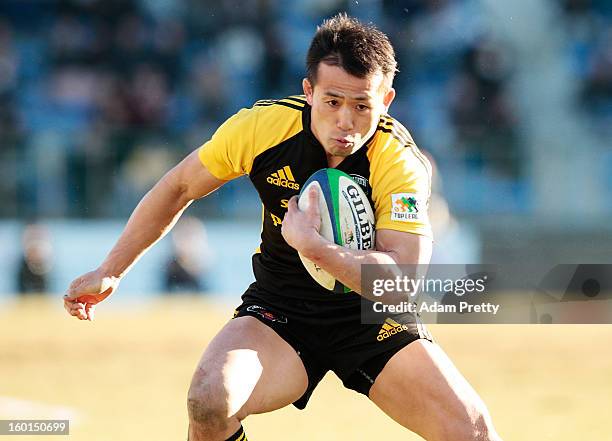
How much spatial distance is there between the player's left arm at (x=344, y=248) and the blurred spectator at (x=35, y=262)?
10.2m

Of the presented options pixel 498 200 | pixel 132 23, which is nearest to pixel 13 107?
pixel 132 23

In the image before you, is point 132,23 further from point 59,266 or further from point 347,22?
point 347,22

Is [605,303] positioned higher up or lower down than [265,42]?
lower down

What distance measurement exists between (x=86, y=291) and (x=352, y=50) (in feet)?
6.02

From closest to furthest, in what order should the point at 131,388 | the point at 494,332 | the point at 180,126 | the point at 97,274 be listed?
the point at 97,274
the point at 131,388
the point at 494,332
the point at 180,126

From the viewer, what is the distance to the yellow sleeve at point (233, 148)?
530 cm

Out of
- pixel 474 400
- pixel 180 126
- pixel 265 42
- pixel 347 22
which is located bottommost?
pixel 474 400

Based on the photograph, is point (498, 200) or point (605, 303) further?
point (498, 200)

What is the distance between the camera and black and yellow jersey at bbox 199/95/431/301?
499cm

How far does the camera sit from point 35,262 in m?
15.1

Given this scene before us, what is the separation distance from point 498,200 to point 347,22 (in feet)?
32.5

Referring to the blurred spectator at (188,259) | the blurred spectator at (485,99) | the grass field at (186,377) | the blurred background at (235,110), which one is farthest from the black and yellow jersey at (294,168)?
the blurred spectator at (188,259)

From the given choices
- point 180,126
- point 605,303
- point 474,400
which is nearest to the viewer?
point 474,400

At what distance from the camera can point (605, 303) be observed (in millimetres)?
12312
